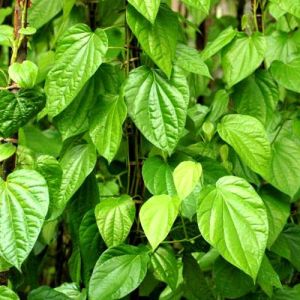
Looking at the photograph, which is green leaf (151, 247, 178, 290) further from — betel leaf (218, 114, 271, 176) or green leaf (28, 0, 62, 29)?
green leaf (28, 0, 62, 29)

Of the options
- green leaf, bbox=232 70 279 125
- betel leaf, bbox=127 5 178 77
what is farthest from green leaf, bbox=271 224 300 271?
betel leaf, bbox=127 5 178 77

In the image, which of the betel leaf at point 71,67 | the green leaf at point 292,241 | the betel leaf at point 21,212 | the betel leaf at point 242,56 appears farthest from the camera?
the green leaf at point 292,241

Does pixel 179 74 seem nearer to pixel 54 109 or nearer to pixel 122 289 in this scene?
pixel 54 109

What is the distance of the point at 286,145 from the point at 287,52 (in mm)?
206

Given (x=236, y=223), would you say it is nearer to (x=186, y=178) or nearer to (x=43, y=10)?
(x=186, y=178)

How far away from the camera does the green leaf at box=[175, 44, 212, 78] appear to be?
0.97 metres

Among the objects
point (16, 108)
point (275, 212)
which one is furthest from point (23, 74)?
point (275, 212)

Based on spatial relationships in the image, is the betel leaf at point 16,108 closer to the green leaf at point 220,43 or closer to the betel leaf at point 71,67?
the betel leaf at point 71,67

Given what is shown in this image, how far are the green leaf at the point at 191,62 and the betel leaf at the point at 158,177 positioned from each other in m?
0.15

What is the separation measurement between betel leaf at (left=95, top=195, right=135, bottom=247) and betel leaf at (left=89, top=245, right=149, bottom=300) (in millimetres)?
17

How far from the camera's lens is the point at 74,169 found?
1.00 m

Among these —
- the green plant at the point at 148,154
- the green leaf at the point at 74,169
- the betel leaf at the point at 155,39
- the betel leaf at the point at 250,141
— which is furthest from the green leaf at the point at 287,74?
the green leaf at the point at 74,169

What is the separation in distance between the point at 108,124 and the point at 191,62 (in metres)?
0.16

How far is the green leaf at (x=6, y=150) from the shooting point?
87cm
